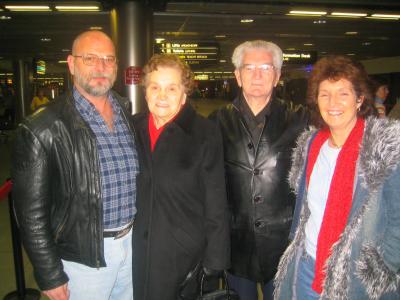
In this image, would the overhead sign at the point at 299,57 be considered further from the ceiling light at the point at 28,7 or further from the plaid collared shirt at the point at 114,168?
the plaid collared shirt at the point at 114,168

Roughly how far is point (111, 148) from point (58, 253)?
64cm

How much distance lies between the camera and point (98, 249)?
1808mm

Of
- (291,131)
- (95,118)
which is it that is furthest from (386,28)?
(95,118)

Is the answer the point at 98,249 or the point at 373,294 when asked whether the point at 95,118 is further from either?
the point at 373,294

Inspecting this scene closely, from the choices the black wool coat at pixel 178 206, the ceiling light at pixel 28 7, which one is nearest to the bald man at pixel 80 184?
the black wool coat at pixel 178 206

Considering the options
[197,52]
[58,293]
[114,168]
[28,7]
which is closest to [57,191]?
[114,168]

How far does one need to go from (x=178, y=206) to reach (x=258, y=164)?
0.59 metres

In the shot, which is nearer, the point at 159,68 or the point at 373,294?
the point at 373,294

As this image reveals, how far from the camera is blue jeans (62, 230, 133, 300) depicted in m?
1.88

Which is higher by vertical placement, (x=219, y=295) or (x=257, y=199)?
(x=257, y=199)

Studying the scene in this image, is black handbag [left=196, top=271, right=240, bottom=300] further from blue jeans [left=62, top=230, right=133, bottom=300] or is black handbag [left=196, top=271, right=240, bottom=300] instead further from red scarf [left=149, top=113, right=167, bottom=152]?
red scarf [left=149, top=113, right=167, bottom=152]

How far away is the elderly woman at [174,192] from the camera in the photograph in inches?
72.1

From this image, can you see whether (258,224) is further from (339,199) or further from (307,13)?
(307,13)

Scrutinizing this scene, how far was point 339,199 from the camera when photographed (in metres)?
1.68
